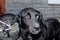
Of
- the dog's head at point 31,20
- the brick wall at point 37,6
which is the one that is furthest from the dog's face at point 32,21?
the brick wall at point 37,6

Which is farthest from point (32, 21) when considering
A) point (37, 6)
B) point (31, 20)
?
point (37, 6)

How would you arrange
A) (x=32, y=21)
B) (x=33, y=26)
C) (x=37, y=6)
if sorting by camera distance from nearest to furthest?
1. (x=33, y=26)
2. (x=32, y=21)
3. (x=37, y=6)

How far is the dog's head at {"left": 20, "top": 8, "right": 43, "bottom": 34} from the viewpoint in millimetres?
2602

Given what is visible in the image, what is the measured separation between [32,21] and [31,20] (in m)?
0.03

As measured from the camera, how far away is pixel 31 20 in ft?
9.00

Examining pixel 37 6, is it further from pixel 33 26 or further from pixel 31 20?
pixel 33 26

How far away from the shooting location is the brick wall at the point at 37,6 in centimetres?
524

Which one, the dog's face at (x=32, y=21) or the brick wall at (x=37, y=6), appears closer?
the dog's face at (x=32, y=21)

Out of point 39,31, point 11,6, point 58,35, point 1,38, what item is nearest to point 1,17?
point 1,38

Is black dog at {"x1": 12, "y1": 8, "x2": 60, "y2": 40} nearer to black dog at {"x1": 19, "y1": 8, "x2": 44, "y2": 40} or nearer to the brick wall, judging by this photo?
black dog at {"x1": 19, "y1": 8, "x2": 44, "y2": 40}

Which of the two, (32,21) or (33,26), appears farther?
(32,21)

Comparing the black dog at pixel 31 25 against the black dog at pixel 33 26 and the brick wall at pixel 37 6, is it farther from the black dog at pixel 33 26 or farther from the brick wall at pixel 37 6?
the brick wall at pixel 37 6

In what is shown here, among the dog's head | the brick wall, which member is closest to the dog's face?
the dog's head

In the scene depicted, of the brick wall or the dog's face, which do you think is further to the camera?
the brick wall
